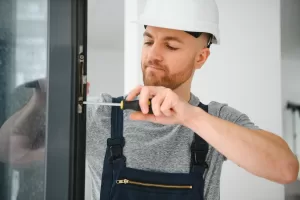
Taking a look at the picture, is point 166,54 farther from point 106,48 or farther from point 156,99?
point 106,48

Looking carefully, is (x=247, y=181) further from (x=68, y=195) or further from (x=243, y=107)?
(x=68, y=195)

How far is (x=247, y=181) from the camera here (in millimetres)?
1012

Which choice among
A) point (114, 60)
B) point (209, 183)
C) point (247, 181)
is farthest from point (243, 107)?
point (114, 60)

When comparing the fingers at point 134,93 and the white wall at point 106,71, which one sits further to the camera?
the white wall at point 106,71

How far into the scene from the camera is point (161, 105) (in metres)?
0.53

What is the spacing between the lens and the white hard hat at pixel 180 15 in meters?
0.67

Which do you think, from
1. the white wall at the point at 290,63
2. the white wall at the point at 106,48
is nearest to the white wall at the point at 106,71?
the white wall at the point at 106,48

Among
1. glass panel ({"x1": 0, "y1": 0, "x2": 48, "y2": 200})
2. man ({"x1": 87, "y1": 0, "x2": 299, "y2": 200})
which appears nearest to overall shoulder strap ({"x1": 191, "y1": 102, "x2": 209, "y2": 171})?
man ({"x1": 87, "y1": 0, "x2": 299, "y2": 200})

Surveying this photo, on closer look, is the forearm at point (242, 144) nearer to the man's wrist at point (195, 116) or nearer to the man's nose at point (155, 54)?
the man's wrist at point (195, 116)

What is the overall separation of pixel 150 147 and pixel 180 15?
1.08ft

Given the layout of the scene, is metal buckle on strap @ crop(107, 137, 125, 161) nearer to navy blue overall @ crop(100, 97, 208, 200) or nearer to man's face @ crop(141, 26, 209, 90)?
navy blue overall @ crop(100, 97, 208, 200)

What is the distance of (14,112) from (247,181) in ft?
2.57

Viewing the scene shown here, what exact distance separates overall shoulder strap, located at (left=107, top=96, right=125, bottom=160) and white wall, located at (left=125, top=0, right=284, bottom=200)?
0.92 feet

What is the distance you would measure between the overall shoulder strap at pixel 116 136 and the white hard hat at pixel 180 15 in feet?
0.70
